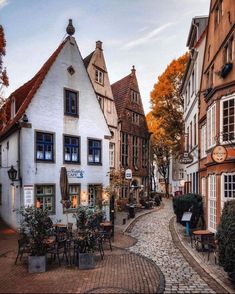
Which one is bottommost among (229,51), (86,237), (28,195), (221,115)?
(86,237)

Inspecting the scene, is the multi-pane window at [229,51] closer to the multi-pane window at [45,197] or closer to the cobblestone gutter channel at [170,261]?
the cobblestone gutter channel at [170,261]

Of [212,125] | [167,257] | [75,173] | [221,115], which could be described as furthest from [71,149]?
[167,257]

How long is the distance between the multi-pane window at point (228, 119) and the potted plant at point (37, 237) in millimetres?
8423

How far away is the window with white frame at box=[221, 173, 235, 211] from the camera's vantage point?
12586mm

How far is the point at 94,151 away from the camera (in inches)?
835

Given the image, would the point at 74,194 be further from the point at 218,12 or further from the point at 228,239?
the point at 218,12

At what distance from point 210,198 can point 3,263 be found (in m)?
10.1

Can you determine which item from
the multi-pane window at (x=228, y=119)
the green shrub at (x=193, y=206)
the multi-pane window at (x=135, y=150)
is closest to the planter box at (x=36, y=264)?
the multi-pane window at (x=228, y=119)

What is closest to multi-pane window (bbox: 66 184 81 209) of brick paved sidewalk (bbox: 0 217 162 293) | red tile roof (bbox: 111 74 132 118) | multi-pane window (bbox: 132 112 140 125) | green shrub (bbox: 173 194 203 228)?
green shrub (bbox: 173 194 203 228)

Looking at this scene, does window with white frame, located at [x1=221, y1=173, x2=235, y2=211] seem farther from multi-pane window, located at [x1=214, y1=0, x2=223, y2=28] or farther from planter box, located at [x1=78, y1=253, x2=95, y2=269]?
multi-pane window, located at [x1=214, y1=0, x2=223, y2=28]

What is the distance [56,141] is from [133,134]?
1360 centimetres

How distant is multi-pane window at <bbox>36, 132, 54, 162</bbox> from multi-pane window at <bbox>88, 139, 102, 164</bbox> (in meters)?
3.22

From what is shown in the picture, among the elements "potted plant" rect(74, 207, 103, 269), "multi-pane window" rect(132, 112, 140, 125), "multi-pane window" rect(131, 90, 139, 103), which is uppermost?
"multi-pane window" rect(131, 90, 139, 103)

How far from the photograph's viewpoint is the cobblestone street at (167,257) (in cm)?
862
